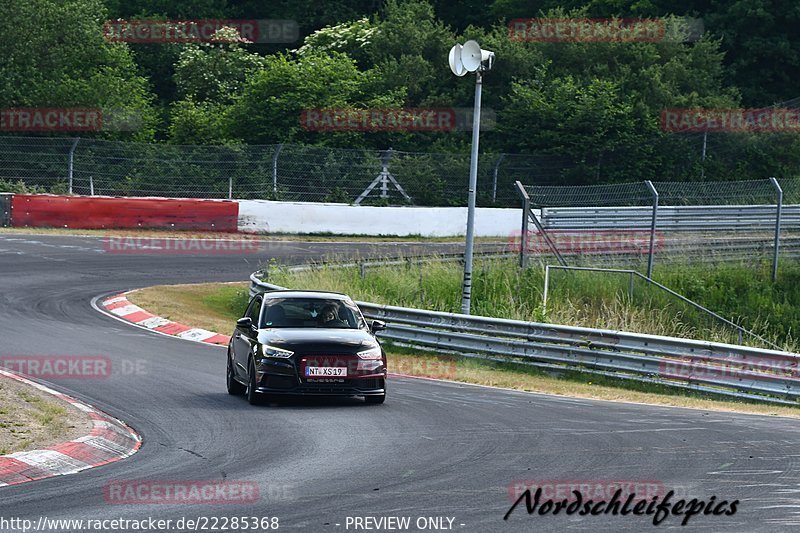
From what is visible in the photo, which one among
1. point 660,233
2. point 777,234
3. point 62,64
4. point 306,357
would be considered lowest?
point 306,357

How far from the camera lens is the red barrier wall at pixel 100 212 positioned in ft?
110

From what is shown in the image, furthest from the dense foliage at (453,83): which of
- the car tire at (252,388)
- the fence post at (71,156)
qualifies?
the car tire at (252,388)

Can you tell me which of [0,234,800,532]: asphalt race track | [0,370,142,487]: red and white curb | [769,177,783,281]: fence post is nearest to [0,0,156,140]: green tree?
[0,234,800,532]: asphalt race track

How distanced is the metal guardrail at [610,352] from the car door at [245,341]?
16.0 ft

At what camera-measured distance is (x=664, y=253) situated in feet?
83.4

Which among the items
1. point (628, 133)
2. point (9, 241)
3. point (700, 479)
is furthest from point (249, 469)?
point (628, 133)

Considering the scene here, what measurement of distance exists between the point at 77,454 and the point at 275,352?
3.77 meters

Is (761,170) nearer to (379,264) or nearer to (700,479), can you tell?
(379,264)

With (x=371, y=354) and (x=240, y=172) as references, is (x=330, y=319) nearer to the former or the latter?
(x=371, y=354)

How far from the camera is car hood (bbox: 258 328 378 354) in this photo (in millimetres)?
13938

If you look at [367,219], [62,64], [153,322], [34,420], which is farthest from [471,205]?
[62,64]

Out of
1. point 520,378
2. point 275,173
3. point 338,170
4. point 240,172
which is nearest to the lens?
point 520,378

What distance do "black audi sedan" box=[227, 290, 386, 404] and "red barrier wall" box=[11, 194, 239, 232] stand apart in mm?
19688

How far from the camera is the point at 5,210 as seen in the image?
33.4 metres
